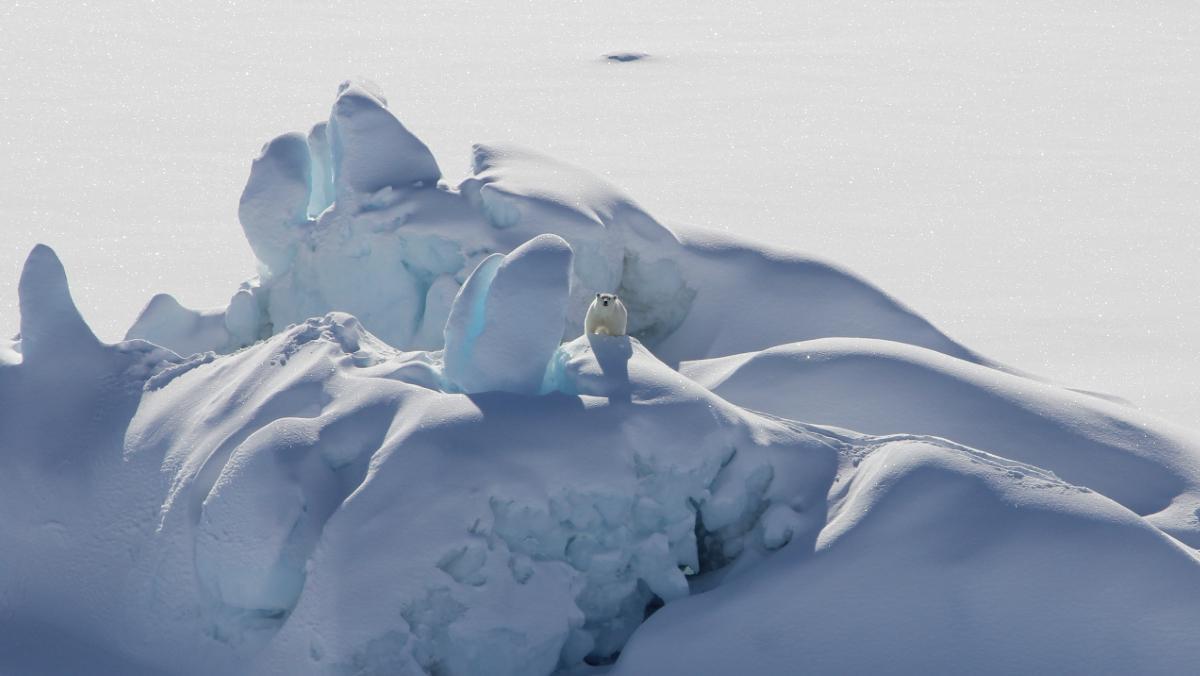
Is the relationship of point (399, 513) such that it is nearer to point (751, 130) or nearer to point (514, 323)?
point (514, 323)

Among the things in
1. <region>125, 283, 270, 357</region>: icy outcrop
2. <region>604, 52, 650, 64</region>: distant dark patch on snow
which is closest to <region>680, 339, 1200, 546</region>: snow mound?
<region>125, 283, 270, 357</region>: icy outcrop

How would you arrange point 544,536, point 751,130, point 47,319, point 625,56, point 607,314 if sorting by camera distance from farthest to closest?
point 625,56 < point 751,130 < point 47,319 < point 607,314 < point 544,536

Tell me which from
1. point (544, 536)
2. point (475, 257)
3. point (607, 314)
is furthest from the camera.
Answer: point (475, 257)

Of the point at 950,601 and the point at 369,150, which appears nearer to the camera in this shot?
the point at 950,601

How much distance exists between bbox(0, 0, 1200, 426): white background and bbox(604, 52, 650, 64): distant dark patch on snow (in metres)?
0.19

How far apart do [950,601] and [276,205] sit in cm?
345

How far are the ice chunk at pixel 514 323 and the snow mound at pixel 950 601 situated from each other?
863 mm

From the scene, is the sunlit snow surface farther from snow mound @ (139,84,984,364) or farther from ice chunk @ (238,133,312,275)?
ice chunk @ (238,133,312,275)

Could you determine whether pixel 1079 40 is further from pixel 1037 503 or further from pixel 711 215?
pixel 1037 503

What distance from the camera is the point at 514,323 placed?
4.40m

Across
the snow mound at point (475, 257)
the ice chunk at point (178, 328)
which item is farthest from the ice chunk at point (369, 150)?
the ice chunk at point (178, 328)

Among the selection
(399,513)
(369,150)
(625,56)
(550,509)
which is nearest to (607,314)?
(550,509)

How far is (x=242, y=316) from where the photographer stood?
6.26 m

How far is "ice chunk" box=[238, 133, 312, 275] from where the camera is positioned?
6.21 meters
